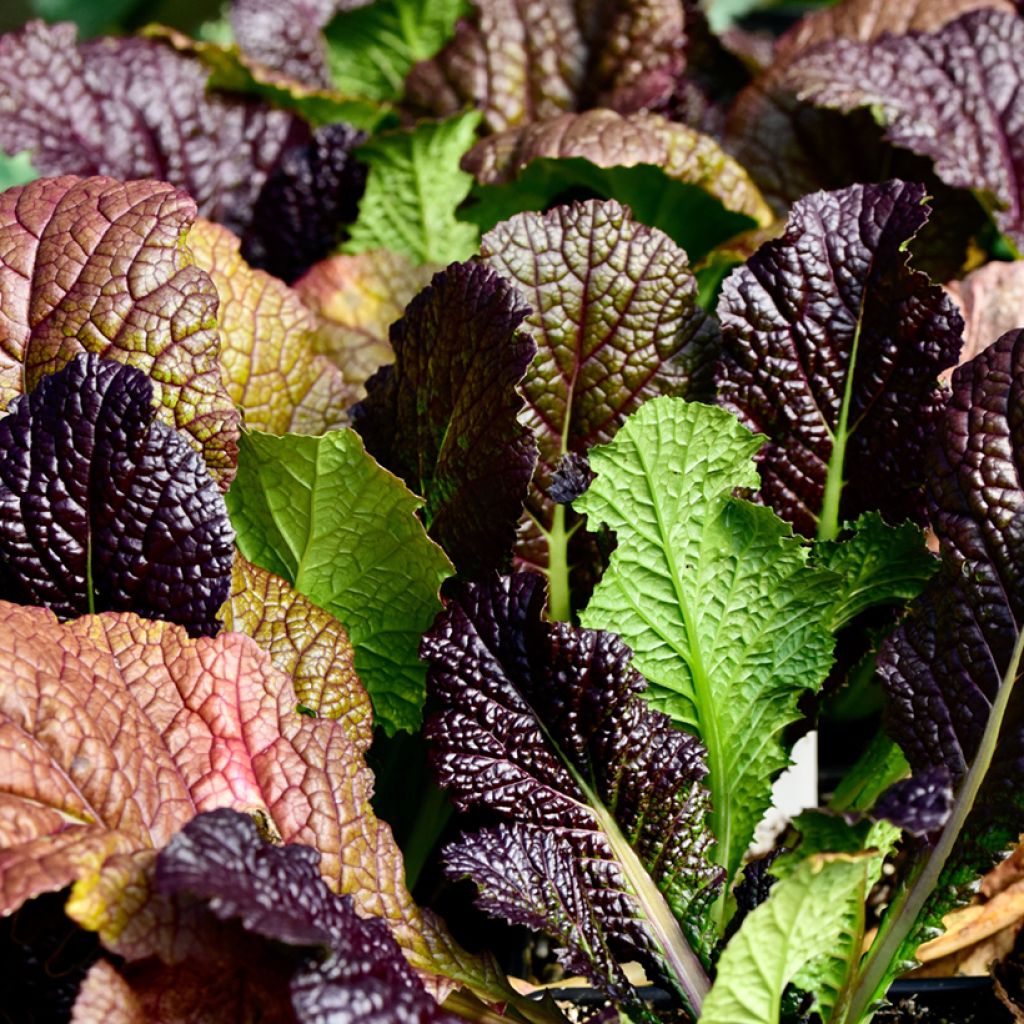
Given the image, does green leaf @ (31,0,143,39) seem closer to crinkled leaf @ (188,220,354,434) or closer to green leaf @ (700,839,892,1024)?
crinkled leaf @ (188,220,354,434)

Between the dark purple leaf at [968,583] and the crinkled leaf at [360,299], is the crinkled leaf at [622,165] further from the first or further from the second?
the dark purple leaf at [968,583]

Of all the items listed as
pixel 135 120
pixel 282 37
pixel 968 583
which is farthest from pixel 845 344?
pixel 282 37

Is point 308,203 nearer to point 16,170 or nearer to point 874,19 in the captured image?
point 16,170

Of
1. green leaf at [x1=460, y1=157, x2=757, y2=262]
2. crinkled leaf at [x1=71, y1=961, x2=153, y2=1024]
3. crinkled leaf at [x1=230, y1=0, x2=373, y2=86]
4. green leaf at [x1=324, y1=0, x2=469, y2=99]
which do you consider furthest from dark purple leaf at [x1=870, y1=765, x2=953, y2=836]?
crinkled leaf at [x1=230, y1=0, x2=373, y2=86]

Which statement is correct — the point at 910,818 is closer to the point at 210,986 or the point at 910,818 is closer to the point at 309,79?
the point at 210,986

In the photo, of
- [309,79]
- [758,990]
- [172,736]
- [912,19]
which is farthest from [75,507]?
[912,19]
